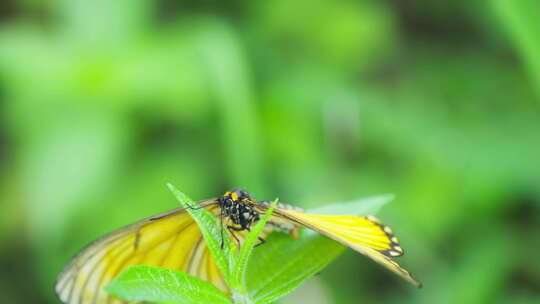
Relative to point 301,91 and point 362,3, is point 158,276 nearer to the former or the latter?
point 301,91

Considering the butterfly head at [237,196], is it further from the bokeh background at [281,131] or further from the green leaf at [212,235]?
the bokeh background at [281,131]

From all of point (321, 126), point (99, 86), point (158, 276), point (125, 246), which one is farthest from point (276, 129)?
point (158, 276)

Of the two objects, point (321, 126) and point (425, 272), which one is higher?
point (321, 126)

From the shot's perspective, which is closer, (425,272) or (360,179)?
(425,272)

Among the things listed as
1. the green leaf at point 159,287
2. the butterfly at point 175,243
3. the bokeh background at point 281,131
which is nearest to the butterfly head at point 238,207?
the butterfly at point 175,243

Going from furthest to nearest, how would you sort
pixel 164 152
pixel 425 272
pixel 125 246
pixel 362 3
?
pixel 362 3 → pixel 164 152 → pixel 425 272 → pixel 125 246

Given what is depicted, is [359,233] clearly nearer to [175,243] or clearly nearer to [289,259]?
[289,259]

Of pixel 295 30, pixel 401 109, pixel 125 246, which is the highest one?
pixel 295 30
